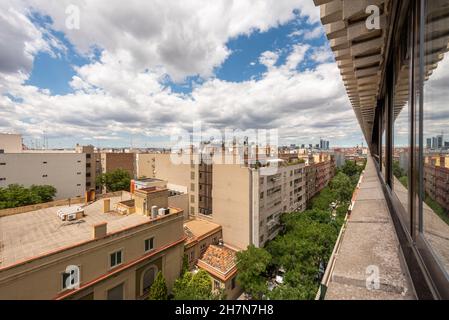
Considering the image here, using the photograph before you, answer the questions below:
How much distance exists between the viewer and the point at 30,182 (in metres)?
21.7

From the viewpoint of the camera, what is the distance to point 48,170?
22891 millimetres

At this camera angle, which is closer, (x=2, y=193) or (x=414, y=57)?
(x=414, y=57)

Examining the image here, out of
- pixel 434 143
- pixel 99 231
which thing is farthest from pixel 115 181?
pixel 434 143

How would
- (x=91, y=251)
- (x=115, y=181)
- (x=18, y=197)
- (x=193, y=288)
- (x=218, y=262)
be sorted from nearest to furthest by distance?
(x=91, y=251) → (x=193, y=288) → (x=218, y=262) → (x=18, y=197) → (x=115, y=181)

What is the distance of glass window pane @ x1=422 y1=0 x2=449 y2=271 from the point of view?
2.77 feet

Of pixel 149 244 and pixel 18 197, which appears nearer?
pixel 149 244

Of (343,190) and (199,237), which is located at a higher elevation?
(343,190)

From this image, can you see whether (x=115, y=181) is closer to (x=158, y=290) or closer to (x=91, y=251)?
(x=158, y=290)

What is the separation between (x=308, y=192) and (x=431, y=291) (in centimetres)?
2636

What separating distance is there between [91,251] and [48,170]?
22.9 metres

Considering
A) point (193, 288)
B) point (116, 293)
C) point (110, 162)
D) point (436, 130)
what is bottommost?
point (193, 288)

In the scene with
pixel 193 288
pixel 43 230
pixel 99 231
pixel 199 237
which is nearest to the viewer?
pixel 99 231
